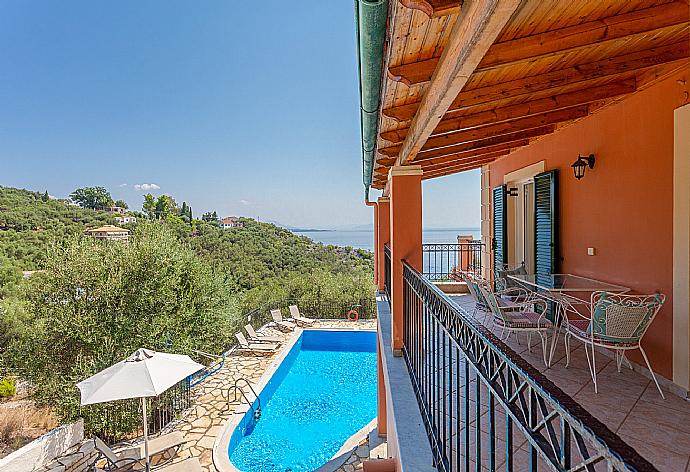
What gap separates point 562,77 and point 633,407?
270 centimetres

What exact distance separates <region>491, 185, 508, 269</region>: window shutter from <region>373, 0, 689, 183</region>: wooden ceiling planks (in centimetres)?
294

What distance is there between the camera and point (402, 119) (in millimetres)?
3057

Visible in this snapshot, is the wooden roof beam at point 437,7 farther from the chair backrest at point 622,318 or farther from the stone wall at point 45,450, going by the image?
the stone wall at point 45,450

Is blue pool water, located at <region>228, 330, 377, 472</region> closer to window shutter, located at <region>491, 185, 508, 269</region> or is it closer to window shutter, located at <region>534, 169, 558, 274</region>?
window shutter, located at <region>491, 185, 508, 269</region>

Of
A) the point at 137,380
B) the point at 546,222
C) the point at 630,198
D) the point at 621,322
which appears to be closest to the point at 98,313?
the point at 137,380

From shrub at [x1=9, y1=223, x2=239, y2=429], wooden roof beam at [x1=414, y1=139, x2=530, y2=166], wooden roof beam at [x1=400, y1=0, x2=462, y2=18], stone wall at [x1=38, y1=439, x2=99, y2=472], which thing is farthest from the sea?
shrub at [x1=9, y1=223, x2=239, y2=429]

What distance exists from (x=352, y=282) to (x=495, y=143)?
1259cm

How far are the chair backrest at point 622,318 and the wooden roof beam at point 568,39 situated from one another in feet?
7.09

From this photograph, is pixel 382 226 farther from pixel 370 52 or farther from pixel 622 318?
pixel 370 52

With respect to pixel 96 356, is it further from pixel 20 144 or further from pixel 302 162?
pixel 302 162

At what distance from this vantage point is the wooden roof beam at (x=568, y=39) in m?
2.21

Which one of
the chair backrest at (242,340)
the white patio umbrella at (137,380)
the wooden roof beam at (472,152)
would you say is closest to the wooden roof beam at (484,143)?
the wooden roof beam at (472,152)

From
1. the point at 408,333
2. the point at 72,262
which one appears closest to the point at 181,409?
the point at 72,262

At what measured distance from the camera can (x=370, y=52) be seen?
1836 millimetres
